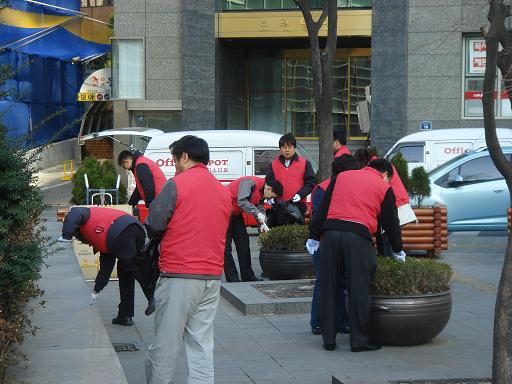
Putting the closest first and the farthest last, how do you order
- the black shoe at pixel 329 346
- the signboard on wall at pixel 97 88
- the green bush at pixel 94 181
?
the black shoe at pixel 329 346 < the green bush at pixel 94 181 < the signboard on wall at pixel 97 88

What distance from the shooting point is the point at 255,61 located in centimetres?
3494

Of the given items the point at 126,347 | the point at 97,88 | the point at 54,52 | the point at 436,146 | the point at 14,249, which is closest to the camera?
the point at 14,249

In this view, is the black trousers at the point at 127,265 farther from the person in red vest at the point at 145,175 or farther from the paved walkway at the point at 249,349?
the person in red vest at the point at 145,175

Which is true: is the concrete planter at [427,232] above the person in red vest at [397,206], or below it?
below

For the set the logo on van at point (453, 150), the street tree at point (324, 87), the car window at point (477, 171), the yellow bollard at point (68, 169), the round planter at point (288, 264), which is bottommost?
the yellow bollard at point (68, 169)

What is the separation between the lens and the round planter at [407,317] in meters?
8.32

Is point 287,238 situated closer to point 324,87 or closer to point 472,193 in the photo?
Answer: point 324,87

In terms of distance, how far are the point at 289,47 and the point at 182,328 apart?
2892 cm

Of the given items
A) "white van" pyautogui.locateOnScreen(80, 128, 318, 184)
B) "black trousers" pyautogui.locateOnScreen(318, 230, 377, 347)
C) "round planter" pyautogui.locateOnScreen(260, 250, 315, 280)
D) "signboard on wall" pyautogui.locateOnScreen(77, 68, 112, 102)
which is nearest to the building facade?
"signboard on wall" pyautogui.locateOnScreen(77, 68, 112, 102)

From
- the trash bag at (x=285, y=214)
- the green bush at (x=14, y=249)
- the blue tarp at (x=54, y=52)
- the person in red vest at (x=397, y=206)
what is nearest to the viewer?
the green bush at (x=14, y=249)

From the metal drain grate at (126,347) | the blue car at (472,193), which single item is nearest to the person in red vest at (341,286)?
the metal drain grate at (126,347)

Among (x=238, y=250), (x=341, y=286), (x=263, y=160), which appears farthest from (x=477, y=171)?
(x=341, y=286)

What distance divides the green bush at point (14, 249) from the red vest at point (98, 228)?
2.86 metres

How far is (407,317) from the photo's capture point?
328 inches
